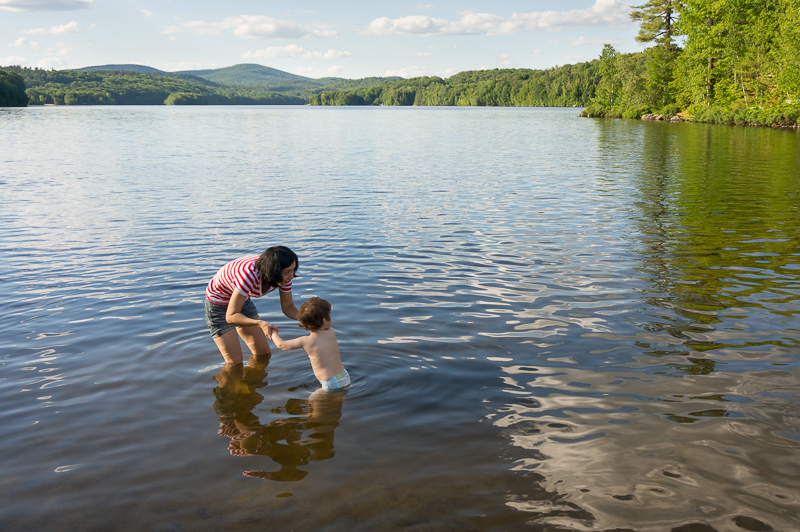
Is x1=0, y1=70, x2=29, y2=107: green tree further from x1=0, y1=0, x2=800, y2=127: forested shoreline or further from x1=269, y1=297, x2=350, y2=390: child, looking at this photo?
x1=269, y1=297, x2=350, y2=390: child

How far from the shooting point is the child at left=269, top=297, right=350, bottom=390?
608 cm

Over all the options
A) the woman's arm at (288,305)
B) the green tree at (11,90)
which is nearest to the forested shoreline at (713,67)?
the woman's arm at (288,305)

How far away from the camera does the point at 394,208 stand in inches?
736

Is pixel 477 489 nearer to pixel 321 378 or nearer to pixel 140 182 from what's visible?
pixel 321 378

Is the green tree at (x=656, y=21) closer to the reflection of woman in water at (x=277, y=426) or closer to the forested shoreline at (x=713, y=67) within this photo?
the forested shoreline at (x=713, y=67)

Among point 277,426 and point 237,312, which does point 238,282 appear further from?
point 277,426

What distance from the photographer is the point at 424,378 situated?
680 centimetres

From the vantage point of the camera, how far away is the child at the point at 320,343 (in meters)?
6.08

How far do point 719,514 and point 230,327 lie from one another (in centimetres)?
562

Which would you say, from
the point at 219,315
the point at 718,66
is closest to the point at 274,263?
the point at 219,315

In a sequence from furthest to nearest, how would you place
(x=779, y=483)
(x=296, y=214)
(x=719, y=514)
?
(x=296, y=214), (x=779, y=483), (x=719, y=514)

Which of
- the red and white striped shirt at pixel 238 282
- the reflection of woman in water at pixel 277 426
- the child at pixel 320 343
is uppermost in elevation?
the red and white striped shirt at pixel 238 282

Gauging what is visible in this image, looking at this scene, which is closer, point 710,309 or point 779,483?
point 779,483

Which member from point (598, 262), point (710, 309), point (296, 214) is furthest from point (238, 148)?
point (710, 309)
